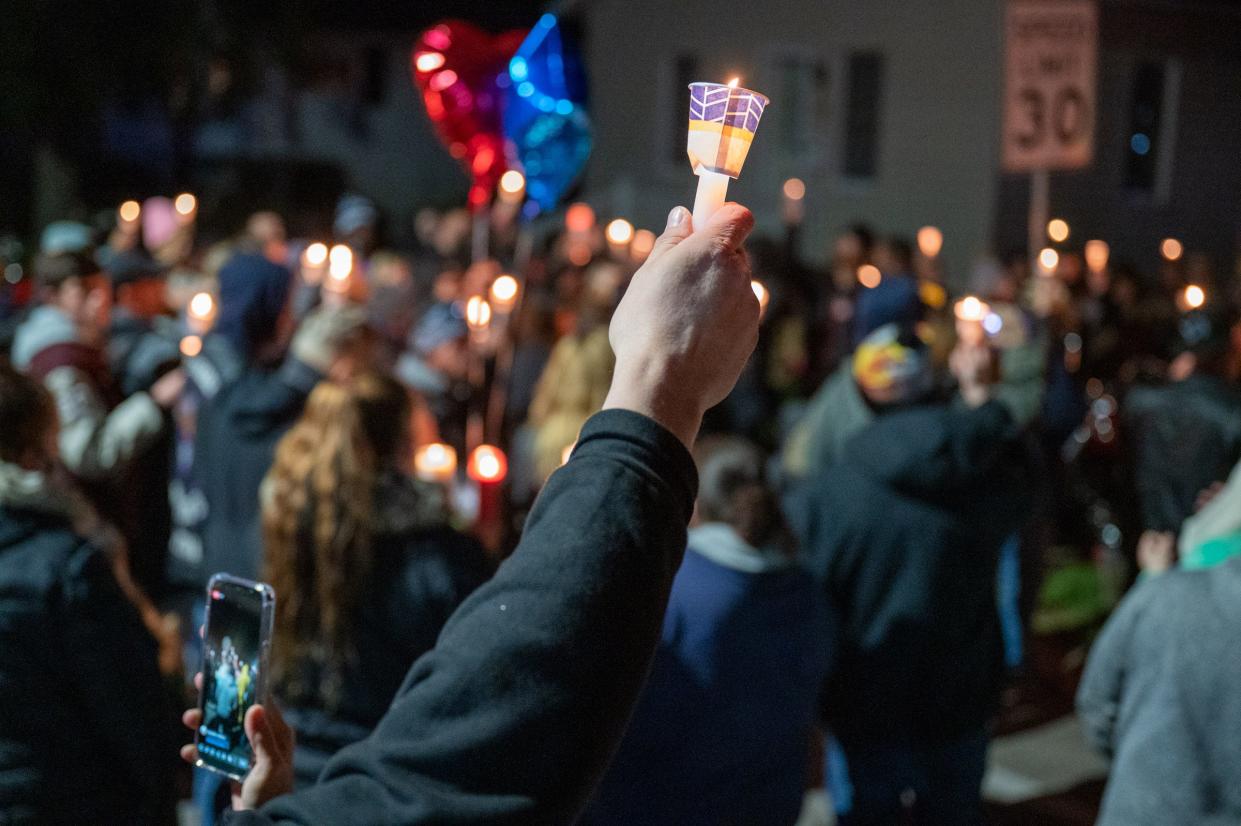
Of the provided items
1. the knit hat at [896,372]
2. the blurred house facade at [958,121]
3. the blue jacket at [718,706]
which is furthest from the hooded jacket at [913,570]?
the blurred house facade at [958,121]

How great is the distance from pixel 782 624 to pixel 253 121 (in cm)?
3117

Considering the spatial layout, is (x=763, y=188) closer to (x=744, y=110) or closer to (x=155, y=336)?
(x=155, y=336)

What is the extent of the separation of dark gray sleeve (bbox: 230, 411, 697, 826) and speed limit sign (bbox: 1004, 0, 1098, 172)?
19.2 feet

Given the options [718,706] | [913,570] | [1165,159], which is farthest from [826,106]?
[718,706]

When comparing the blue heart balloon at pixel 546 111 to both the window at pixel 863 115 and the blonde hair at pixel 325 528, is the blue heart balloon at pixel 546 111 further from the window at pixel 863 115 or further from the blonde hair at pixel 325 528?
the window at pixel 863 115

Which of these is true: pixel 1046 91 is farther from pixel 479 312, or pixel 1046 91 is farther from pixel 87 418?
pixel 87 418

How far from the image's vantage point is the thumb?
147cm

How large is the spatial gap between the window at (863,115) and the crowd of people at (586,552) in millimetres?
9019

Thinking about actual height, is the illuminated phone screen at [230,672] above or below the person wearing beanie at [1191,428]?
above

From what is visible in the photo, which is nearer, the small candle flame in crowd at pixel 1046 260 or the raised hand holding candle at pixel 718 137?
the raised hand holding candle at pixel 718 137

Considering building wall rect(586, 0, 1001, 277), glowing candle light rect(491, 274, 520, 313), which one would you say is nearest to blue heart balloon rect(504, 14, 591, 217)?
glowing candle light rect(491, 274, 520, 313)

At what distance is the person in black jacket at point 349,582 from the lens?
10.6 feet

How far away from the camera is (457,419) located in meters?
7.40

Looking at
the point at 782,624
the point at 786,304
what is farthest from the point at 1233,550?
the point at 786,304
